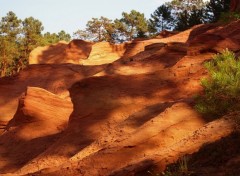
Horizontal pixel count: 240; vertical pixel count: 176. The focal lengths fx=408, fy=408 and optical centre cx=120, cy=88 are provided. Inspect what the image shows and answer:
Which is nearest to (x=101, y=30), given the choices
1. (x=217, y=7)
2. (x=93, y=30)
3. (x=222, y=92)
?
(x=93, y=30)

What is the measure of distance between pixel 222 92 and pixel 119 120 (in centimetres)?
468

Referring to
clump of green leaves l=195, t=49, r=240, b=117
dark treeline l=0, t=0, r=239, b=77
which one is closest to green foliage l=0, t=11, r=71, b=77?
dark treeline l=0, t=0, r=239, b=77

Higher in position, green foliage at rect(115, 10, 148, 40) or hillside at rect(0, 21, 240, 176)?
green foliage at rect(115, 10, 148, 40)

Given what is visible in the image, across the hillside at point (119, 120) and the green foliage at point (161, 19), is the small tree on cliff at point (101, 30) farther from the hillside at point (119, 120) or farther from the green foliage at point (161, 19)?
the hillside at point (119, 120)

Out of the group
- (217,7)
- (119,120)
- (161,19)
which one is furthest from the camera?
(161,19)

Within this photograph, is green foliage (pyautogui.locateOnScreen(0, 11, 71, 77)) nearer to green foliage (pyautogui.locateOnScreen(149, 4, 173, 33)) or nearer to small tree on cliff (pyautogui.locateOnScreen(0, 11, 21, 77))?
small tree on cliff (pyautogui.locateOnScreen(0, 11, 21, 77))

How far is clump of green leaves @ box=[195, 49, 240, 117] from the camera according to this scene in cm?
791

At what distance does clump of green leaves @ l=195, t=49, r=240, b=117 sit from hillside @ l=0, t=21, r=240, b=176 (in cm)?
40

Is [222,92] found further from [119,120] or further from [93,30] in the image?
[93,30]

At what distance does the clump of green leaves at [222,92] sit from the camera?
25.9ft

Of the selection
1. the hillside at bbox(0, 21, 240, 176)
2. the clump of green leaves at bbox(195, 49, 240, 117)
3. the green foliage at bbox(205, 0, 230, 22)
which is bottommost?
the hillside at bbox(0, 21, 240, 176)

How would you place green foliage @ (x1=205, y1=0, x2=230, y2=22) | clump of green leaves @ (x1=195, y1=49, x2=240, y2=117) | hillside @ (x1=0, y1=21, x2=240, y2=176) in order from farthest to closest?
Answer: green foliage @ (x1=205, y1=0, x2=230, y2=22)
clump of green leaves @ (x1=195, y1=49, x2=240, y2=117)
hillside @ (x1=0, y1=21, x2=240, y2=176)

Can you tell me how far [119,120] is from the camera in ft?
39.9

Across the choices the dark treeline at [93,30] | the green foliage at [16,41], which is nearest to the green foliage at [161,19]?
the dark treeline at [93,30]
